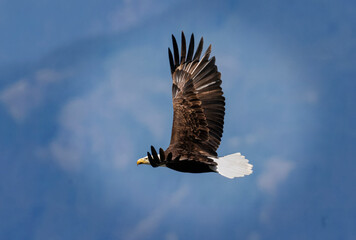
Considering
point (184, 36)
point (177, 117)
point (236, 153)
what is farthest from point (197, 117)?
point (184, 36)

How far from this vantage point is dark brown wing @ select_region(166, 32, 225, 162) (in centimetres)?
1327

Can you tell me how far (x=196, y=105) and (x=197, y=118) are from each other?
0.39 m

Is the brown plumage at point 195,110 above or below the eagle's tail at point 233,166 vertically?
above

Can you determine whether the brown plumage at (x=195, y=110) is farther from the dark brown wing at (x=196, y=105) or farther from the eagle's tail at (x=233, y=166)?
the eagle's tail at (x=233, y=166)

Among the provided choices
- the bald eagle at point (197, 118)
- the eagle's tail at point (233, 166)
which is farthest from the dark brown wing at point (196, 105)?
the eagle's tail at point (233, 166)

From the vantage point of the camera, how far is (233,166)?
519 inches

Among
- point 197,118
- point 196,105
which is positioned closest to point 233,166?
point 197,118

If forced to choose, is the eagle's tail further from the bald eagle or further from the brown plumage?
the brown plumage

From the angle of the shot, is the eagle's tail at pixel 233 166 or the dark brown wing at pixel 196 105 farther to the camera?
the dark brown wing at pixel 196 105

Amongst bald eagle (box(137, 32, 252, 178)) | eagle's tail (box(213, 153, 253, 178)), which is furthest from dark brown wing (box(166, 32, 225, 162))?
→ eagle's tail (box(213, 153, 253, 178))

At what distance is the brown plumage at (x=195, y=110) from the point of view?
1286 centimetres

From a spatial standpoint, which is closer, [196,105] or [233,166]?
[233,166]

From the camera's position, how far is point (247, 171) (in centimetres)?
1301

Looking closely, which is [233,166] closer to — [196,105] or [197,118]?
[197,118]
